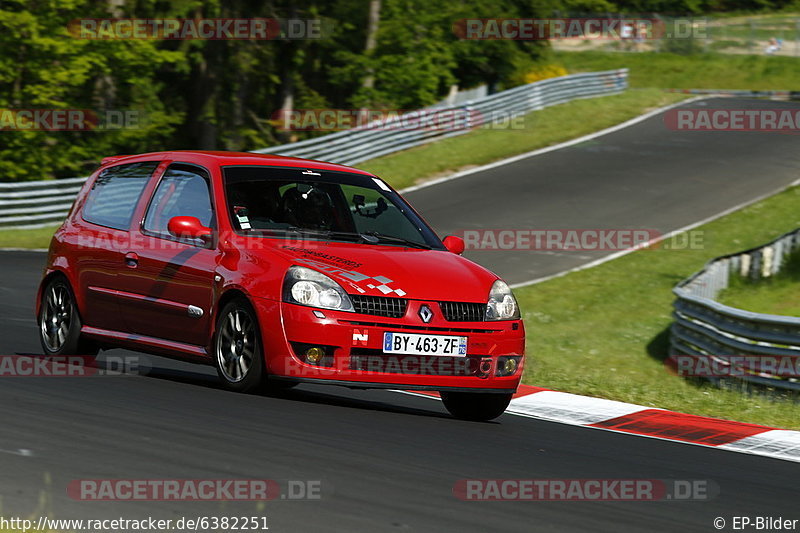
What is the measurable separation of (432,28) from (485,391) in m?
44.0

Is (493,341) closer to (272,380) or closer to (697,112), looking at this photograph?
(272,380)

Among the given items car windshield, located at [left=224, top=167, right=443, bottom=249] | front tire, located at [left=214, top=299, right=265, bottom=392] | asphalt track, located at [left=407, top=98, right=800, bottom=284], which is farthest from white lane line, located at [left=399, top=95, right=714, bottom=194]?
front tire, located at [left=214, top=299, right=265, bottom=392]

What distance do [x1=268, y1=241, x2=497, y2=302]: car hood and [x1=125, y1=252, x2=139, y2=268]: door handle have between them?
4.44 feet

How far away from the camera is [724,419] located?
9961mm

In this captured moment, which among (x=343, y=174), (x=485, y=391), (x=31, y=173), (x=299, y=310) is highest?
(x=343, y=174)

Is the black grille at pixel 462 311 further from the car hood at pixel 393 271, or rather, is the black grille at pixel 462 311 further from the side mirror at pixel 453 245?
the side mirror at pixel 453 245

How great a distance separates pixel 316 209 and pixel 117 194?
5.83ft

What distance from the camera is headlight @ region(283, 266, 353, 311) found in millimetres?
7754

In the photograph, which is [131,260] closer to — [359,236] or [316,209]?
[316,209]

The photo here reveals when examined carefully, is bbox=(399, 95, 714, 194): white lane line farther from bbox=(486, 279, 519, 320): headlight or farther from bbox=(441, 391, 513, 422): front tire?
bbox=(486, 279, 519, 320): headlight

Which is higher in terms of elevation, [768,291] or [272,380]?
[272,380]

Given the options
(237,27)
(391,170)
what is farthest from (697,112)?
(237,27)

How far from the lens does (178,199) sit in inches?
356

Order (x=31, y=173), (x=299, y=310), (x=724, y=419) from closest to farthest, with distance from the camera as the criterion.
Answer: (x=299, y=310) < (x=724, y=419) < (x=31, y=173)
